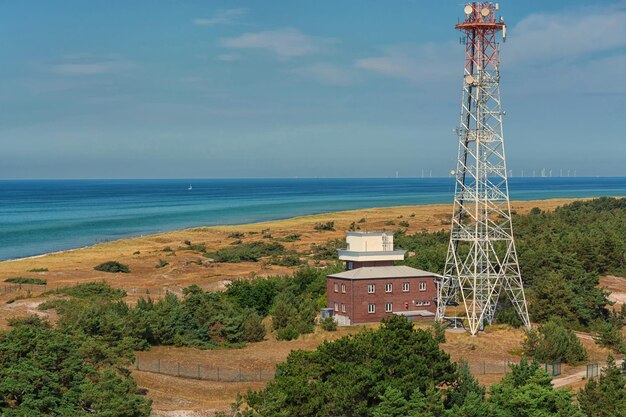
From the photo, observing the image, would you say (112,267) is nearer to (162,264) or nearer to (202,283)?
(162,264)

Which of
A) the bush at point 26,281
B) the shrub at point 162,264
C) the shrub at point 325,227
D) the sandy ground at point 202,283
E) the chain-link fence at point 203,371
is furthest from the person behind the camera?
the shrub at point 325,227

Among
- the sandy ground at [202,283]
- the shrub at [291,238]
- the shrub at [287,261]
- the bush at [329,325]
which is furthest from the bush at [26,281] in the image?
the shrub at [291,238]

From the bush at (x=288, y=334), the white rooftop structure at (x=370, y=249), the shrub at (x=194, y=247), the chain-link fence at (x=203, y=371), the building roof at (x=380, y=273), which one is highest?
the white rooftop structure at (x=370, y=249)

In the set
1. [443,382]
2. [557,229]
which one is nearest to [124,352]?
[443,382]

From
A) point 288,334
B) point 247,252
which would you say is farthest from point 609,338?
point 247,252

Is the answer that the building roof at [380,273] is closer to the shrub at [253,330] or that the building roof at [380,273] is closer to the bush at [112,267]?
the shrub at [253,330]

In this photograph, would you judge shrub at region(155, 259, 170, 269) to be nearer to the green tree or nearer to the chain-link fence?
the chain-link fence

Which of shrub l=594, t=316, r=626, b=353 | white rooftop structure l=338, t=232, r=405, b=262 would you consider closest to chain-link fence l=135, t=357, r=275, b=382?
white rooftop structure l=338, t=232, r=405, b=262

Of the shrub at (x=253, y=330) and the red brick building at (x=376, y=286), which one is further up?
the red brick building at (x=376, y=286)
